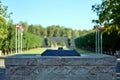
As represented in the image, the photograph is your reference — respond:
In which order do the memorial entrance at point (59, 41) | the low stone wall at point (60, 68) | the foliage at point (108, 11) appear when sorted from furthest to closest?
1. the memorial entrance at point (59, 41)
2. the foliage at point (108, 11)
3. the low stone wall at point (60, 68)

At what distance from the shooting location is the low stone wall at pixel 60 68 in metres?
10.3

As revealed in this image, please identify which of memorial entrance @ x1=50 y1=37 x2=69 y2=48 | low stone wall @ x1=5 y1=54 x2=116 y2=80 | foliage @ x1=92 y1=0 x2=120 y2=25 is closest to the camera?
Answer: low stone wall @ x1=5 y1=54 x2=116 y2=80

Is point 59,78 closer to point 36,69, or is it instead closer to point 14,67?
point 36,69

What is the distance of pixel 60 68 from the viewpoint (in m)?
10.5

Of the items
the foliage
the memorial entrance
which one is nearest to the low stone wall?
the foliage

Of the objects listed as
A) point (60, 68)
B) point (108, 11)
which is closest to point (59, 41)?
point (108, 11)

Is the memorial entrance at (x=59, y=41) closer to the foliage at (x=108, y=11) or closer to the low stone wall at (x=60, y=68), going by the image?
the foliage at (x=108, y=11)

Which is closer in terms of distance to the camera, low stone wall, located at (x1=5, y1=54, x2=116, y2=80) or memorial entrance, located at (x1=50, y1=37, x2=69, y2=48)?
low stone wall, located at (x1=5, y1=54, x2=116, y2=80)

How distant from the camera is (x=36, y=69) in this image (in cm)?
1051

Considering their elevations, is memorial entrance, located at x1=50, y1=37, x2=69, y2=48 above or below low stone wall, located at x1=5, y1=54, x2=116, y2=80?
above

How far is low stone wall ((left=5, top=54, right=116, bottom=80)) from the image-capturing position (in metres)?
10.3

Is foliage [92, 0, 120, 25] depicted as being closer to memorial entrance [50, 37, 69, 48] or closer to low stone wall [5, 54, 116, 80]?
low stone wall [5, 54, 116, 80]

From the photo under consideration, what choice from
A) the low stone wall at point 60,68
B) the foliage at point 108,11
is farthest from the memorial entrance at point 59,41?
the low stone wall at point 60,68

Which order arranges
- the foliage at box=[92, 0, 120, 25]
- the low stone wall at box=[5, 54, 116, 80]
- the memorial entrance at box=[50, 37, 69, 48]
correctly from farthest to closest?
1. the memorial entrance at box=[50, 37, 69, 48]
2. the foliage at box=[92, 0, 120, 25]
3. the low stone wall at box=[5, 54, 116, 80]
